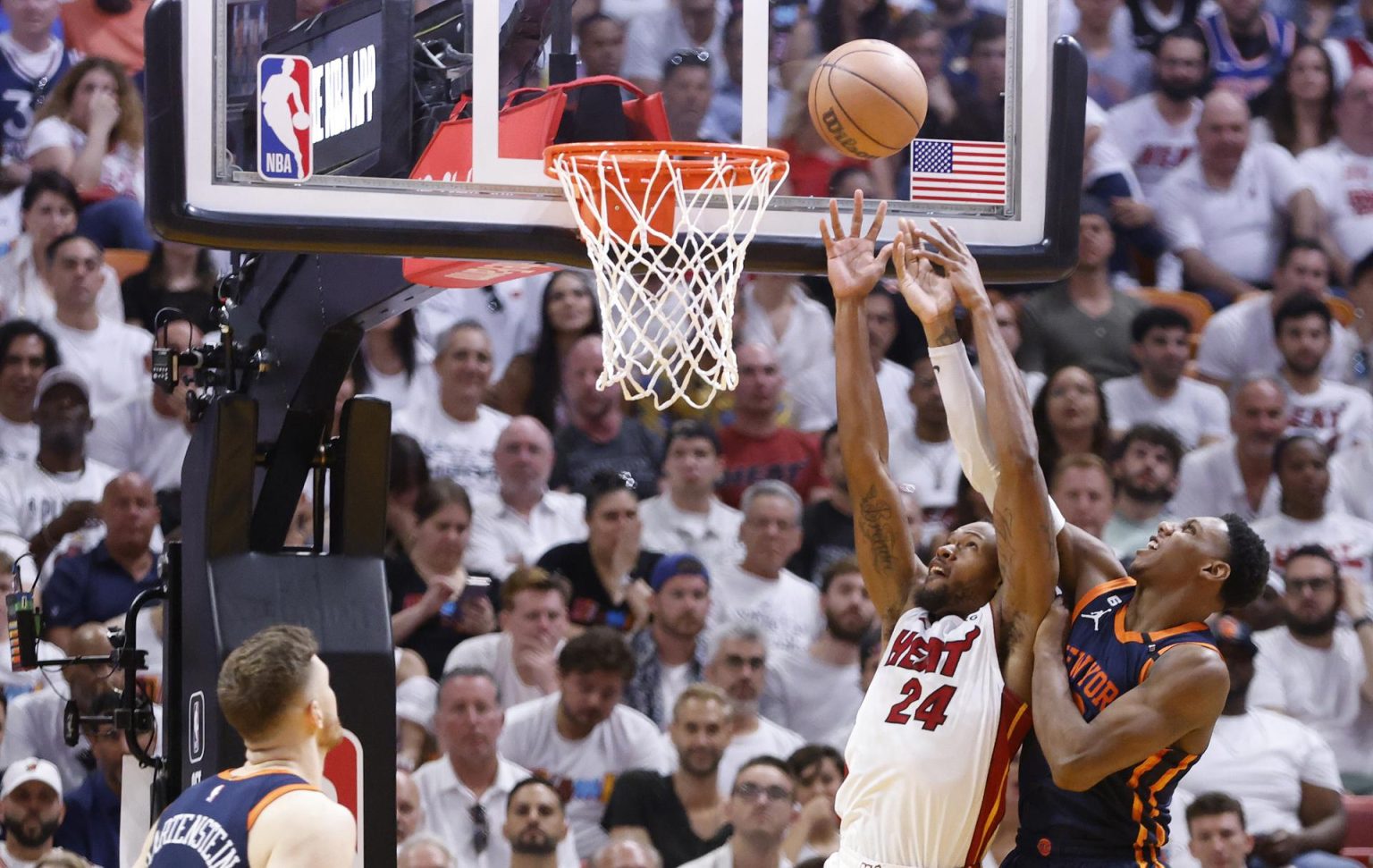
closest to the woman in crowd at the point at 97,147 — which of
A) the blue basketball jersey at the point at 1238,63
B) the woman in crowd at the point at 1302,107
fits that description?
the blue basketball jersey at the point at 1238,63

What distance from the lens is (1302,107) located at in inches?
374

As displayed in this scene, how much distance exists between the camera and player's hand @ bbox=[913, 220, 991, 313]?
4.49m

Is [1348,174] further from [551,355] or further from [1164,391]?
[551,355]

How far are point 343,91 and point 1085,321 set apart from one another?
4601 mm

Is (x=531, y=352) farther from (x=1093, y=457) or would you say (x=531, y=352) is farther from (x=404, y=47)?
(x=404, y=47)

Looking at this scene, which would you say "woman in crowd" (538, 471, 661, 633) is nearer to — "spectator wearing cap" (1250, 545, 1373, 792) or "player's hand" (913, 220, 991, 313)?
"spectator wearing cap" (1250, 545, 1373, 792)

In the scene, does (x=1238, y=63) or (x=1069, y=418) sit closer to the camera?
(x=1069, y=418)

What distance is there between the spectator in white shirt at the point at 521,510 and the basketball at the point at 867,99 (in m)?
3.03

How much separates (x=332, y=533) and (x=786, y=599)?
9.02ft

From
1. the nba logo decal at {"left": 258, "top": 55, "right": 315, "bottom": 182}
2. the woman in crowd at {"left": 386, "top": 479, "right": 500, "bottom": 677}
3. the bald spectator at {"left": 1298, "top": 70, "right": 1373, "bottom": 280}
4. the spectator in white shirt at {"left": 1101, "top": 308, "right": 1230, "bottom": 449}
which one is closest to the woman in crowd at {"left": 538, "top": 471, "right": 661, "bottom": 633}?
the woman in crowd at {"left": 386, "top": 479, "right": 500, "bottom": 677}

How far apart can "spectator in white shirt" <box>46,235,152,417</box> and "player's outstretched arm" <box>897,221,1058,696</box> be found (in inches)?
163

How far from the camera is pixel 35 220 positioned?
7645mm

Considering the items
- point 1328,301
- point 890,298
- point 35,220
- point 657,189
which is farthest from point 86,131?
point 1328,301

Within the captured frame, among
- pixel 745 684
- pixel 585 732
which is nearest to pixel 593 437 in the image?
pixel 745 684
